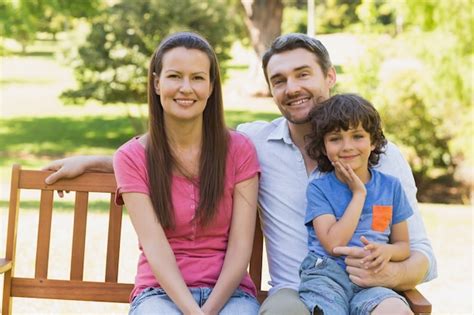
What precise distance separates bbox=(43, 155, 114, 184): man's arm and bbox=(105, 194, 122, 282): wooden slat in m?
0.17

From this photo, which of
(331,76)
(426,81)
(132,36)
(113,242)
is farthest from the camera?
(132,36)

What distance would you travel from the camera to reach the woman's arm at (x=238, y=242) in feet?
12.5

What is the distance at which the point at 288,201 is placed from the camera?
4.13 metres

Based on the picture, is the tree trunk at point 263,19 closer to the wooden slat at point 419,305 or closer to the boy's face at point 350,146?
the boy's face at point 350,146

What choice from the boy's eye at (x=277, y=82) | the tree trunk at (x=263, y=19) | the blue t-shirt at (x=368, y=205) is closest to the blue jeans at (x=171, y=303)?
the blue t-shirt at (x=368, y=205)

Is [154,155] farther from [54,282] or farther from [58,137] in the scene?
[58,137]

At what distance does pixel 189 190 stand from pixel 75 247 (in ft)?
3.04

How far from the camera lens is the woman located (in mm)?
3840

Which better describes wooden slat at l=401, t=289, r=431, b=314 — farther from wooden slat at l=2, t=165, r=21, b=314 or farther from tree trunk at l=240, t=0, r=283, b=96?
tree trunk at l=240, t=0, r=283, b=96

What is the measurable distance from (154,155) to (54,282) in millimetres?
1083

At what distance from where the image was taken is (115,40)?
18891 mm

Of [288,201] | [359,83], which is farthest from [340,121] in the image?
[359,83]

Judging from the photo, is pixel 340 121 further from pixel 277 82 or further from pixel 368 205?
pixel 277 82

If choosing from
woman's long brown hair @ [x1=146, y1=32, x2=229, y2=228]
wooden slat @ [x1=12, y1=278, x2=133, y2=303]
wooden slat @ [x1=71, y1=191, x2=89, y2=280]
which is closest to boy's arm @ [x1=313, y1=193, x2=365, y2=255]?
woman's long brown hair @ [x1=146, y1=32, x2=229, y2=228]
